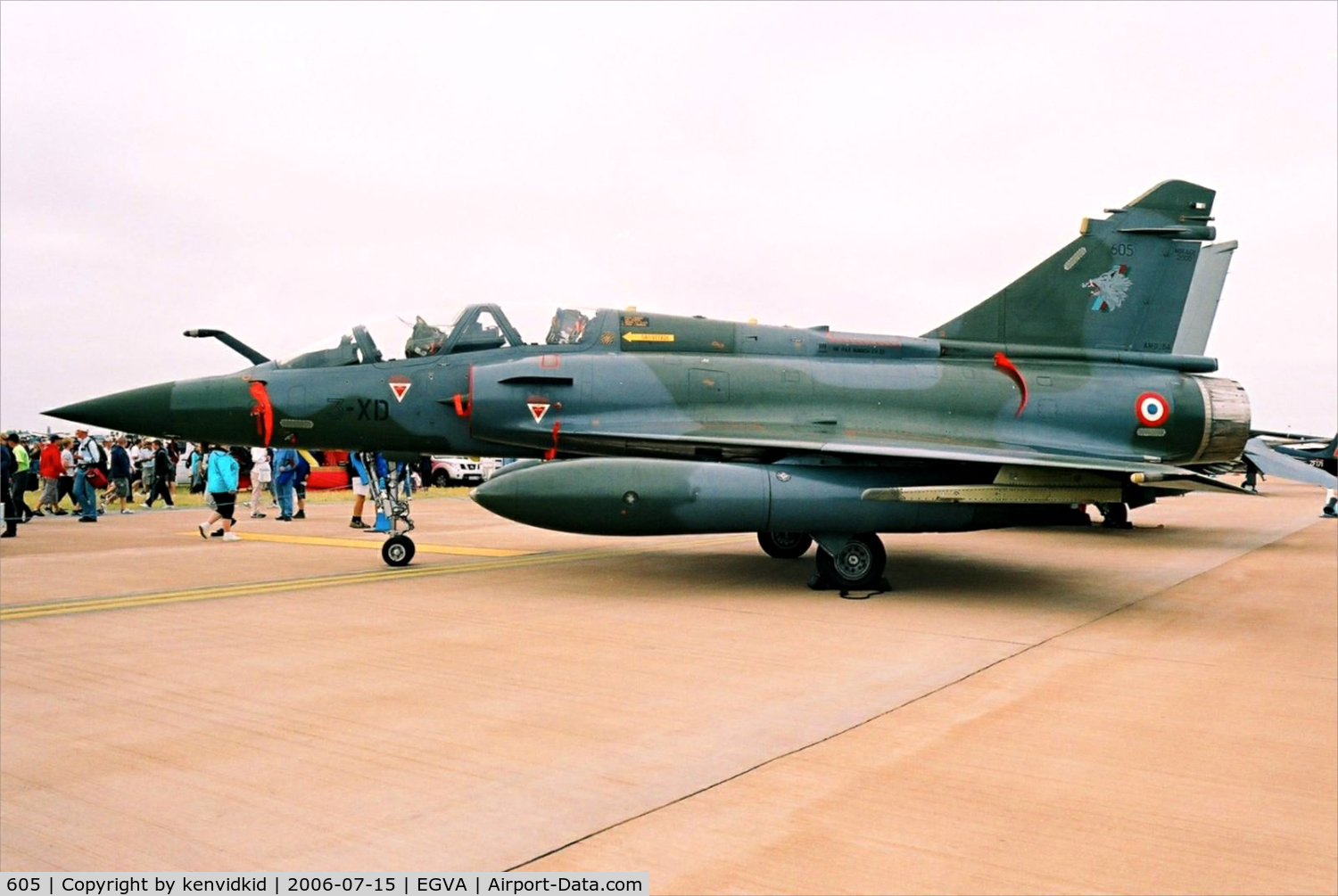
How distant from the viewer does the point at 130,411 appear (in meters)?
10.0

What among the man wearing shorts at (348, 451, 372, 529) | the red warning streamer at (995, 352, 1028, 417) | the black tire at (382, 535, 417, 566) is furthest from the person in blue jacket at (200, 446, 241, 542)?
the red warning streamer at (995, 352, 1028, 417)

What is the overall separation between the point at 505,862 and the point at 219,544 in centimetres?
1246

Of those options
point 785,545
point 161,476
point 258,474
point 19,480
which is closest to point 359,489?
point 258,474

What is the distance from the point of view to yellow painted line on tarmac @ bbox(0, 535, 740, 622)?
27.6ft

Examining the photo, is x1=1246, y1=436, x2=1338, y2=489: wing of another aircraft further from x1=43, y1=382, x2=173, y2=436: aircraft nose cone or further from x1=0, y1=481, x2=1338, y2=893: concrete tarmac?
x1=43, y1=382, x2=173, y2=436: aircraft nose cone

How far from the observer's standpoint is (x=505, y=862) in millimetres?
3285

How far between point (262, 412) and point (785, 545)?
648 centimetres

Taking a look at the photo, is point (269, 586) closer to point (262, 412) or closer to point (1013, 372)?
point (262, 412)

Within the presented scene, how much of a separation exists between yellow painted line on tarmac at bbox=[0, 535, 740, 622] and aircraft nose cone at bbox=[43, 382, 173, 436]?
184 centimetres

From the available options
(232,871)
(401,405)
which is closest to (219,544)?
(401,405)

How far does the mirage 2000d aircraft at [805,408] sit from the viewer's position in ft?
30.2

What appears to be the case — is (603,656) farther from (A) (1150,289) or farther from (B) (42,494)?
(B) (42,494)

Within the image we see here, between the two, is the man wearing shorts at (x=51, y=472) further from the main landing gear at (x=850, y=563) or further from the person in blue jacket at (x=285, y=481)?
the main landing gear at (x=850, y=563)

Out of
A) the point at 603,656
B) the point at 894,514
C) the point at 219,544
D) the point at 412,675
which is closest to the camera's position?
the point at 412,675
